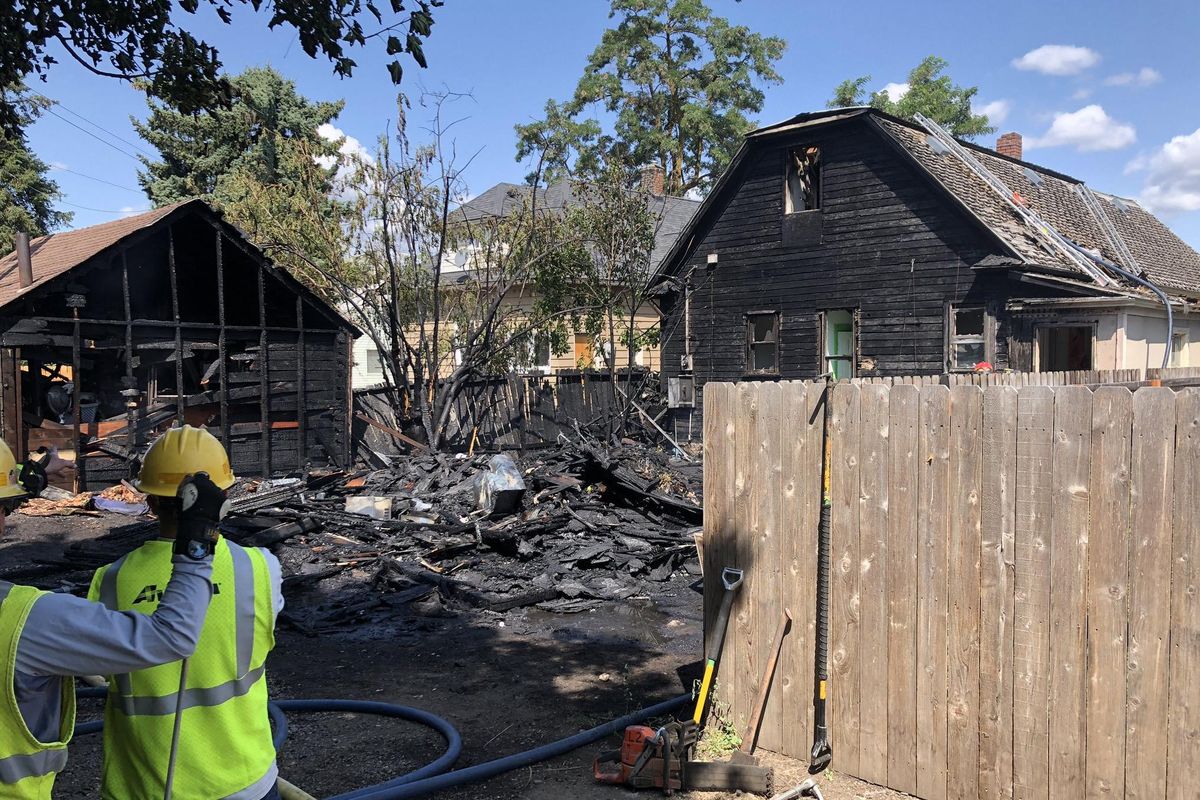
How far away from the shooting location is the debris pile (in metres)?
9.87

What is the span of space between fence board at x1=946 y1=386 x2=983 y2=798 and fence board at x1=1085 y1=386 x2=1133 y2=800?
1.54ft

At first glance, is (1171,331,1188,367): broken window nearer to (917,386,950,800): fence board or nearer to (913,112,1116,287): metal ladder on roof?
(913,112,1116,287): metal ladder on roof

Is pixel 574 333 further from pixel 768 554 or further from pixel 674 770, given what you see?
pixel 674 770

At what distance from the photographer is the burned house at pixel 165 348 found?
1520 cm

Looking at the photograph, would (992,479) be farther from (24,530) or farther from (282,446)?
(282,446)

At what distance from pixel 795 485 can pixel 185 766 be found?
319 cm

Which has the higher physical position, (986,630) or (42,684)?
(42,684)

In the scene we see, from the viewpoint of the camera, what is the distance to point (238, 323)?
60.2ft

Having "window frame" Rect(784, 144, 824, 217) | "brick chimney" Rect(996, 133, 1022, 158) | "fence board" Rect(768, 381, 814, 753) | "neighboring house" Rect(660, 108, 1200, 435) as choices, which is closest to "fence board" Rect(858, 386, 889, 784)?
"fence board" Rect(768, 381, 814, 753)

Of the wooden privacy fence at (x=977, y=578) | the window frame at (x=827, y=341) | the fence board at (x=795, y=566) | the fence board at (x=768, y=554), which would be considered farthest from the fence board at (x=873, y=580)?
the window frame at (x=827, y=341)

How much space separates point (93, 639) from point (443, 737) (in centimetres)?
380

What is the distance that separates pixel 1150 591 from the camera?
3609 millimetres

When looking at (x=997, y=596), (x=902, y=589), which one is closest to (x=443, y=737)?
(x=902, y=589)

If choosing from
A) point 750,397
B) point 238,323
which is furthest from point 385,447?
point 750,397
